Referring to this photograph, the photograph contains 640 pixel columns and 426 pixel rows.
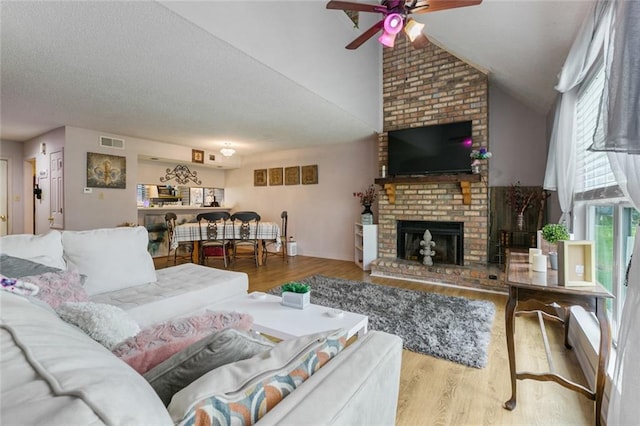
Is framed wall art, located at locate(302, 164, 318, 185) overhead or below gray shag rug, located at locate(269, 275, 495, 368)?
overhead

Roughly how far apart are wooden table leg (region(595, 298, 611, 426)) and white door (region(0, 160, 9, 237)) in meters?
8.09

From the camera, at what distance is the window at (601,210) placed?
1.71m

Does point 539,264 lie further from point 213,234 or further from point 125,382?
point 213,234

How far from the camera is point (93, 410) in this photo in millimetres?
356

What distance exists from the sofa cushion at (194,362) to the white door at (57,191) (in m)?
5.09

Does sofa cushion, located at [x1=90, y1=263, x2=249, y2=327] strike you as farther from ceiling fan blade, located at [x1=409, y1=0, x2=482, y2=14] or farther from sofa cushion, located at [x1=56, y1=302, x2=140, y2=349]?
ceiling fan blade, located at [x1=409, y1=0, x2=482, y2=14]

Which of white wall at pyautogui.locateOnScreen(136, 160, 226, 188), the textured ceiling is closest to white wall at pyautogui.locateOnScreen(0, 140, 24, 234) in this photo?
the textured ceiling

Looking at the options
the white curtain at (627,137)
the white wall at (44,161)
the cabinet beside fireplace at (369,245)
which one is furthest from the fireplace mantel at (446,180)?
the white wall at (44,161)

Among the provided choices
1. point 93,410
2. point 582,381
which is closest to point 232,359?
point 93,410

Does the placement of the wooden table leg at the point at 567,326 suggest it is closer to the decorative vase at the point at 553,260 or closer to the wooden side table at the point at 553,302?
the decorative vase at the point at 553,260

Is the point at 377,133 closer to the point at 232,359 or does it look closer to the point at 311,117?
the point at 311,117

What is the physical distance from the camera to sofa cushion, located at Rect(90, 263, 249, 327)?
190 centimetres

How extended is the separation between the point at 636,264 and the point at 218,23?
274cm

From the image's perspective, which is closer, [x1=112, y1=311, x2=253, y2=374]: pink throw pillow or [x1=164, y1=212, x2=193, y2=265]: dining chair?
[x1=112, y1=311, x2=253, y2=374]: pink throw pillow
